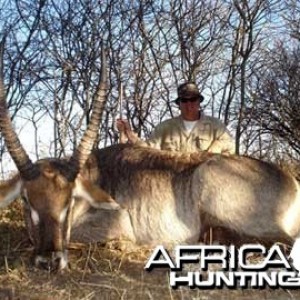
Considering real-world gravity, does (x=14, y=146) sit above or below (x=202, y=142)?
below

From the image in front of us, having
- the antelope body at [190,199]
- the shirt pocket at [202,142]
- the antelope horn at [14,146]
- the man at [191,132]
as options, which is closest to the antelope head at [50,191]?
the antelope horn at [14,146]

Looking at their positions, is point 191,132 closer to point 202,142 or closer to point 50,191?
point 202,142

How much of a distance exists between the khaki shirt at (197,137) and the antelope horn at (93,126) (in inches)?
90.2

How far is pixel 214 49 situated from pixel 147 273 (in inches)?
396

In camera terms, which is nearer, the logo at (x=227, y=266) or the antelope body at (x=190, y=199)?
the logo at (x=227, y=266)

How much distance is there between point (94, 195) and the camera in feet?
20.2

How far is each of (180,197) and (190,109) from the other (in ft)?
6.34

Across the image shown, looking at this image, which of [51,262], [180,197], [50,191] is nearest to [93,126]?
[50,191]

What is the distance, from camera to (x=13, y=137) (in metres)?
5.83

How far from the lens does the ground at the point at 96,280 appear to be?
4.77 metres

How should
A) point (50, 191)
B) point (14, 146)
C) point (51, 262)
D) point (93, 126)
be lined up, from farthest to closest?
point (93, 126) < point (14, 146) < point (50, 191) < point (51, 262)

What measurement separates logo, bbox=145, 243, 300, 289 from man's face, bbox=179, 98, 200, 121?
256 centimetres

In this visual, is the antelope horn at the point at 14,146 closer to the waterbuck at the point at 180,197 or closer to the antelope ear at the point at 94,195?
the waterbuck at the point at 180,197

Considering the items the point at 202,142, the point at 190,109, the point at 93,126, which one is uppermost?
the point at 190,109
